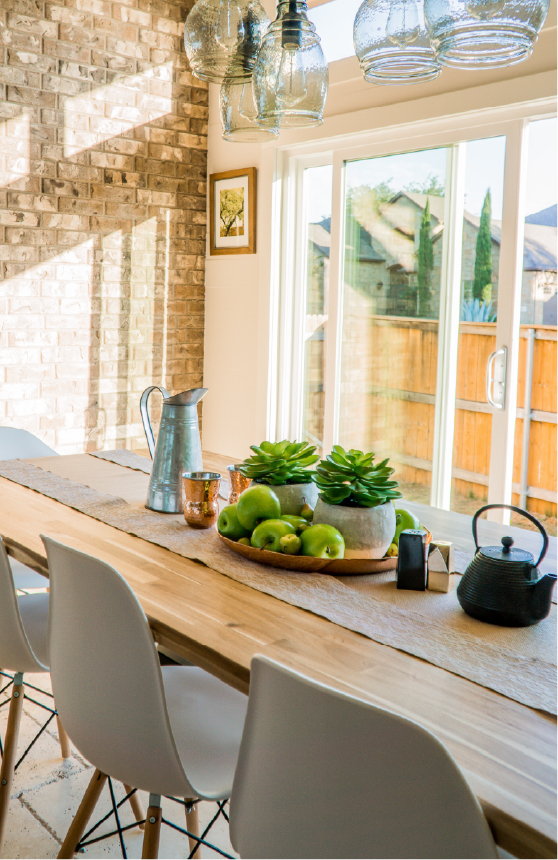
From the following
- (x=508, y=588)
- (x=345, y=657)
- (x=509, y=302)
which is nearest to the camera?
(x=345, y=657)

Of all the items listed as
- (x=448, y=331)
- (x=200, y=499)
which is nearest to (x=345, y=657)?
(x=200, y=499)

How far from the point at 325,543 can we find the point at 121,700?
0.45 metres

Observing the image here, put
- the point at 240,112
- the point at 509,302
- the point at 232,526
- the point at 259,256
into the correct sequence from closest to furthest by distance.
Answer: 1. the point at 232,526
2. the point at 240,112
3. the point at 509,302
4. the point at 259,256

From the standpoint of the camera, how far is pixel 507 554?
3.88 ft

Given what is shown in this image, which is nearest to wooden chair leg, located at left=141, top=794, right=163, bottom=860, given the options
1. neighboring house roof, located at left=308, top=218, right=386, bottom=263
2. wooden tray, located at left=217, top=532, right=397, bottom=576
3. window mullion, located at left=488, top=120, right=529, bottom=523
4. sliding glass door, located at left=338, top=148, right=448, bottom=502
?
wooden tray, located at left=217, top=532, right=397, bottom=576

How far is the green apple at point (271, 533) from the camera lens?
4.75 feet

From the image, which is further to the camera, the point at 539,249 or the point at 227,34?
the point at 539,249

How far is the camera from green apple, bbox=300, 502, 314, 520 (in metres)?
1.58

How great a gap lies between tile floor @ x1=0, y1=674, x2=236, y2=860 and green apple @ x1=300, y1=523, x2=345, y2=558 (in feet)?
2.69

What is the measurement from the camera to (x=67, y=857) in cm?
148

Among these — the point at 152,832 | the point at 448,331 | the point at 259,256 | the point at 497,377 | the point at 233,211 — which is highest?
the point at 233,211

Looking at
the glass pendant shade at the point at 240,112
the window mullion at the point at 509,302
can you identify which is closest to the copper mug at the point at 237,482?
the glass pendant shade at the point at 240,112

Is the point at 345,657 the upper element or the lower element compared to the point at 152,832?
upper

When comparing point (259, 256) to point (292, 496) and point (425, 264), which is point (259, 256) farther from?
point (292, 496)
